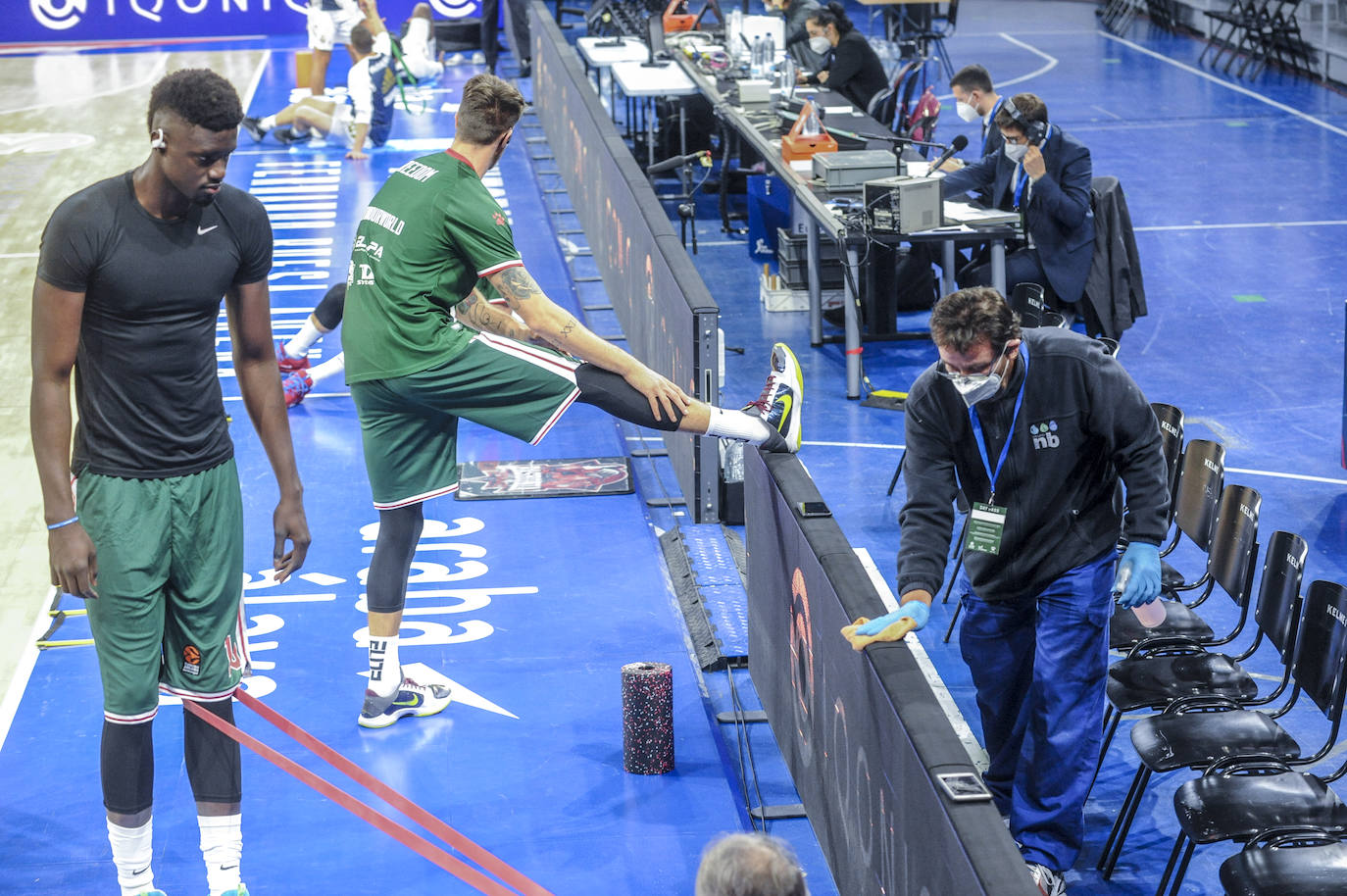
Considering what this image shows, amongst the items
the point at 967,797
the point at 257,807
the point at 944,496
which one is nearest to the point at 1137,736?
the point at 944,496

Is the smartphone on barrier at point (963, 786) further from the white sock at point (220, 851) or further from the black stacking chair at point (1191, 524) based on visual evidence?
the black stacking chair at point (1191, 524)

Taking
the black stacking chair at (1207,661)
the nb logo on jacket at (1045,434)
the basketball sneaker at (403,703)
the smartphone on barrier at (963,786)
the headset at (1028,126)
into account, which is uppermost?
the headset at (1028,126)

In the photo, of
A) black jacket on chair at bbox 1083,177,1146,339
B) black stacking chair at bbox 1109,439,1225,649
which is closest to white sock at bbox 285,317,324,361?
black jacket on chair at bbox 1083,177,1146,339

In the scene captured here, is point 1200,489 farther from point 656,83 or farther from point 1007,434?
point 656,83

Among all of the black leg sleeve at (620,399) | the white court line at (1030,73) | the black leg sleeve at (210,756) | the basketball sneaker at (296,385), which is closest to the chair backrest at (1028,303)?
the black leg sleeve at (620,399)

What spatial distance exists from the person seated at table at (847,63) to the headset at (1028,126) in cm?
526

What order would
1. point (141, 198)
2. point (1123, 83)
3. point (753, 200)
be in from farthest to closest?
point (1123, 83) → point (753, 200) → point (141, 198)

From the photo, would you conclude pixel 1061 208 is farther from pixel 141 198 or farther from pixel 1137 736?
pixel 141 198

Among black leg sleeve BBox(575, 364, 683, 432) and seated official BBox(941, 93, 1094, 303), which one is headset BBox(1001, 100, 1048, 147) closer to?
seated official BBox(941, 93, 1094, 303)

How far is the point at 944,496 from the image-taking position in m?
4.74

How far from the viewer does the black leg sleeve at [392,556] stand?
19.3ft

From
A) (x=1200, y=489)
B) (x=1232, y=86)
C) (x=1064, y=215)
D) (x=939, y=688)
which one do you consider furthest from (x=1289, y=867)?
(x=1232, y=86)

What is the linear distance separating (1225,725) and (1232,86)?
16.4 meters

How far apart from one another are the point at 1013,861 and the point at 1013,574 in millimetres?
1979
